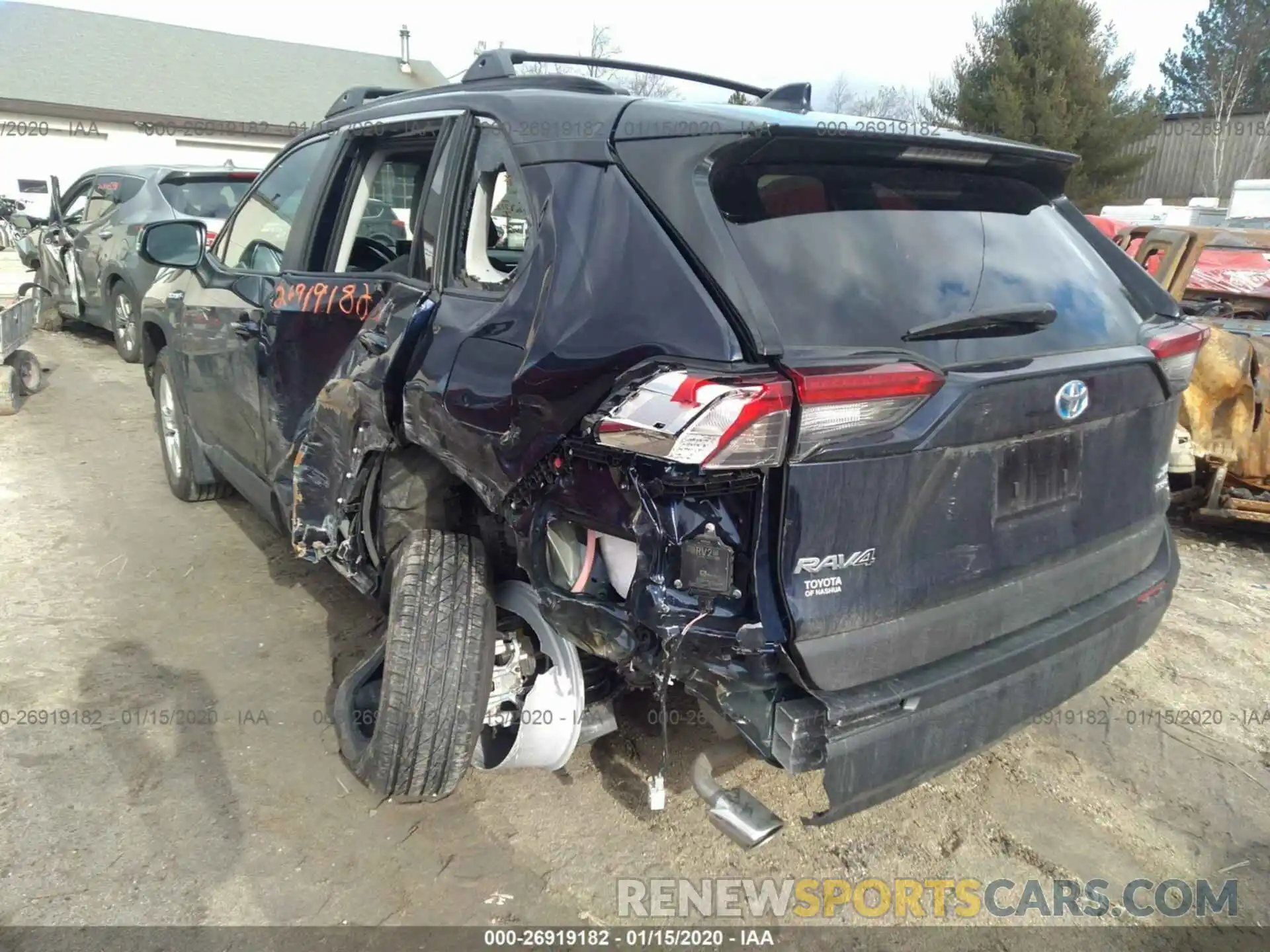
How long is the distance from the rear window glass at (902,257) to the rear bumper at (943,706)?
29.0 inches

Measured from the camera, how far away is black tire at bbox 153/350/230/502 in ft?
16.6

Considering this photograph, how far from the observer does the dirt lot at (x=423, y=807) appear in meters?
2.53

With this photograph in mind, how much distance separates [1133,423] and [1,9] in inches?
1443

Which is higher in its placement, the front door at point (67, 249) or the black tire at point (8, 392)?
the front door at point (67, 249)

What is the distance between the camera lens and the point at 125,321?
9.03m

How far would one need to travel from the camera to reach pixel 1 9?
94.6ft

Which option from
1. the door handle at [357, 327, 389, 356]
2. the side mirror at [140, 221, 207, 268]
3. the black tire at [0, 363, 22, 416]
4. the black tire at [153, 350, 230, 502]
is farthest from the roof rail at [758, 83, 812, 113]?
the black tire at [0, 363, 22, 416]

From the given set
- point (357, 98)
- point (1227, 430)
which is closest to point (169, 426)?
point (357, 98)

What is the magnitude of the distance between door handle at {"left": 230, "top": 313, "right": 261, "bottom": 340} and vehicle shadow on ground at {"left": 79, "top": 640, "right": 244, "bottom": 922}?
1.35 m

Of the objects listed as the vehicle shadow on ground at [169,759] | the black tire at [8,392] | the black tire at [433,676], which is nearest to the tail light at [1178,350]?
the black tire at [433,676]

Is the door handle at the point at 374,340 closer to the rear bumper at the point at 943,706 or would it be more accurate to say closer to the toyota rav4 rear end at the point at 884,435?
the toyota rav4 rear end at the point at 884,435

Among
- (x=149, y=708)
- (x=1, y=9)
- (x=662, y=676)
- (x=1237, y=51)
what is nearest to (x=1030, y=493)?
(x=662, y=676)

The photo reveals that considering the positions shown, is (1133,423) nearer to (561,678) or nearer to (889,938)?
(889,938)
